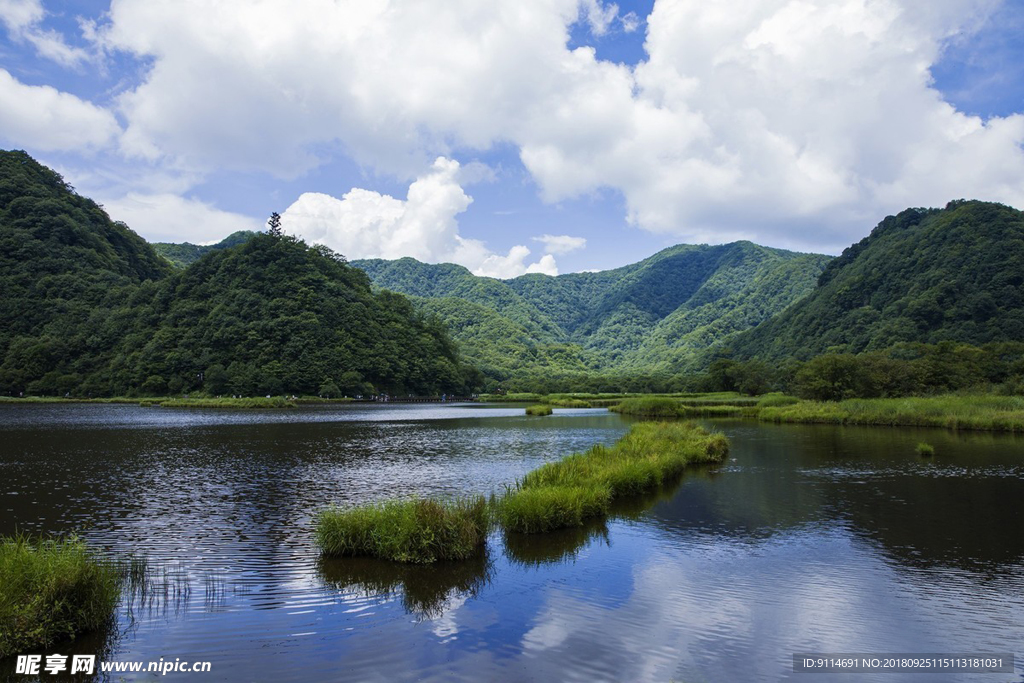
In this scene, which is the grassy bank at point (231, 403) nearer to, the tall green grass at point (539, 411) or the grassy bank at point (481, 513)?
the tall green grass at point (539, 411)

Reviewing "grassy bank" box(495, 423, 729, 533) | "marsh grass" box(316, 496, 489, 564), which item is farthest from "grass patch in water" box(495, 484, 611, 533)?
"marsh grass" box(316, 496, 489, 564)

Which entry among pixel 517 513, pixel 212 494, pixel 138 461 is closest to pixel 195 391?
pixel 138 461

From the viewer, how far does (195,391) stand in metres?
117

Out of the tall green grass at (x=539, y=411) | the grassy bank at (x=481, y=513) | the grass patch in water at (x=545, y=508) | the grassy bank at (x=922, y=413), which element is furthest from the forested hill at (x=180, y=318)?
the grass patch in water at (x=545, y=508)

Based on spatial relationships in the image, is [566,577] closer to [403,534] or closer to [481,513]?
[481,513]

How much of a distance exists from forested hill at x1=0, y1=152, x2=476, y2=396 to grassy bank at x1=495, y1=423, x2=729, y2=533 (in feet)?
339

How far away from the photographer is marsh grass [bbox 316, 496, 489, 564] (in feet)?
48.0

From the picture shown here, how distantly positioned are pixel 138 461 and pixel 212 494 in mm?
12256

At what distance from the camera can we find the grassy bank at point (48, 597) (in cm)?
912

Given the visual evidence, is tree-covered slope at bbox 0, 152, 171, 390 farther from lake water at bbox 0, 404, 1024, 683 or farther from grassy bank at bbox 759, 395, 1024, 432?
grassy bank at bbox 759, 395, 1024, 432

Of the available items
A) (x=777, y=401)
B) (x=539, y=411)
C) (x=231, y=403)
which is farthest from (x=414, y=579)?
(x=231, y=403)

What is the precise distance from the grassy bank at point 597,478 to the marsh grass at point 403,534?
268 cm

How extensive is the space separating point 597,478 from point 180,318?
130 metres

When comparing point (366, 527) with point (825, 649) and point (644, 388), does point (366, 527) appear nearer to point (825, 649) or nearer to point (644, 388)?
point (825, 649)
